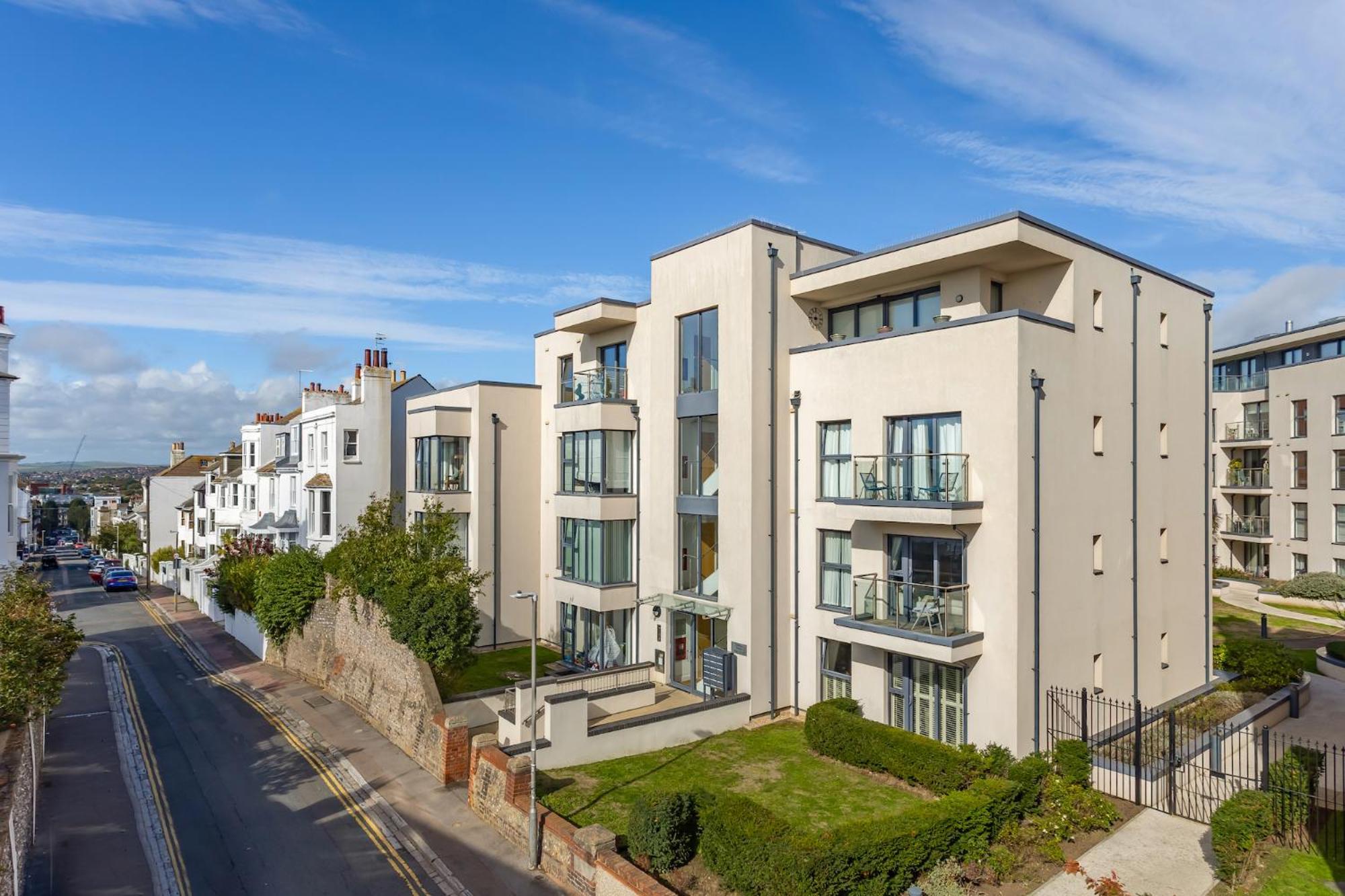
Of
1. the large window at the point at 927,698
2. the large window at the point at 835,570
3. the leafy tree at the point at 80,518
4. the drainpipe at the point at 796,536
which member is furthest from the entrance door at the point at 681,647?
the leafy tree at the point at 80,518

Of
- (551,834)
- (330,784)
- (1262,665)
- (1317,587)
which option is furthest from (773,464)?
(1317,587)

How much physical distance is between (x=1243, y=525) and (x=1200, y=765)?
32332 millimetres

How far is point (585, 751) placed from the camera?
18000mm

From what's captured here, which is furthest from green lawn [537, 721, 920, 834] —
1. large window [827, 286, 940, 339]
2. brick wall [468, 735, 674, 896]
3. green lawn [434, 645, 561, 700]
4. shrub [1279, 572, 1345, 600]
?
shrub [1279, 572, 1345, 600]

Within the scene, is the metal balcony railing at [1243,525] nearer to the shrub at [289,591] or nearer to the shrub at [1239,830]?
the shrub at [1239,830]

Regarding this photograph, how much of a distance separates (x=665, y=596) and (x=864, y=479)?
24.0 feet

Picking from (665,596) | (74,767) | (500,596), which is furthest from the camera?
(500,596)

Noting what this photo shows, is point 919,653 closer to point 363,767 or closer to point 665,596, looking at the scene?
point 665,596

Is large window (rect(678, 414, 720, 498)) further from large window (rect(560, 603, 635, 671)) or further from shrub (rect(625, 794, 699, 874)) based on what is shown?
shrub (rect(625, 794, 699, 874))

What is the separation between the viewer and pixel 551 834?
1412 cm

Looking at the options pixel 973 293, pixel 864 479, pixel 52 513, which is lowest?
pixel 52 513

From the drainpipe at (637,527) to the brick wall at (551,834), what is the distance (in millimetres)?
7569

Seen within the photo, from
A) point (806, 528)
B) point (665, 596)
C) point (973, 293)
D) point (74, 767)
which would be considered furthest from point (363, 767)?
point (973, 293)

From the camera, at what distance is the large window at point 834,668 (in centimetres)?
1984
